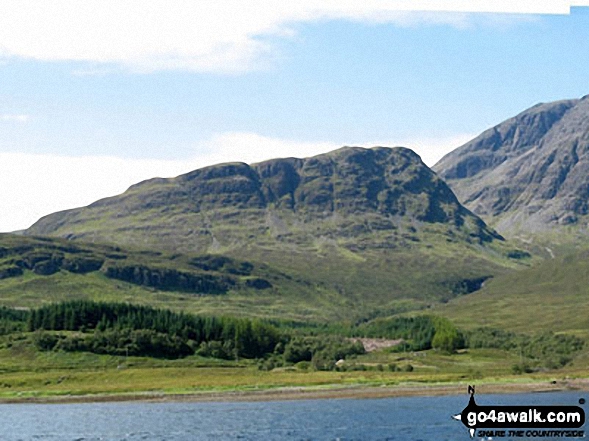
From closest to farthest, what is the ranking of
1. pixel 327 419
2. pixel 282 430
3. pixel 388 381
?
1. pixel 282 430
2. pixel 327 419
3. pixel 388 381

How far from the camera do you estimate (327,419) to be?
4685 inches

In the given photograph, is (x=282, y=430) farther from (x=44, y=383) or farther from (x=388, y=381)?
(x=44, y=383)

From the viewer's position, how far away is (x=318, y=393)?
16538 centimetres

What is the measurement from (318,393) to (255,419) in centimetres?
4315

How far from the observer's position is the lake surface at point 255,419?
10212 centimetres

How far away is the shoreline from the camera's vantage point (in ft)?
526

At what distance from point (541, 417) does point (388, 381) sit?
471 feet

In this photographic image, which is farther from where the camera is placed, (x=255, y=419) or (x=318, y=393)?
(x=318, y=393)

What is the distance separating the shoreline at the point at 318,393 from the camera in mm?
160375

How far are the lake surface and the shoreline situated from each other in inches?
206

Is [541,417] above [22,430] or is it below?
above

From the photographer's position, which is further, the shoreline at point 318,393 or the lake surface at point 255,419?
the shoreline at point 318,393

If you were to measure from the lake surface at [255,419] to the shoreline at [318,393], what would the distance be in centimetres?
523

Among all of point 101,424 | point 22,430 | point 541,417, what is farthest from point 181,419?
point 541,417
